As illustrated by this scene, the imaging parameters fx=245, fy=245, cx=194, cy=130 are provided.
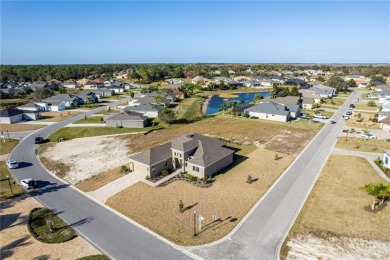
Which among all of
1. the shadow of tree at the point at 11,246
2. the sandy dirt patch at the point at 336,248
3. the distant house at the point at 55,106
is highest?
the distant house at the point at 55,106

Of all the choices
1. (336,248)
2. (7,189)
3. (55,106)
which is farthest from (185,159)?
(55,106)

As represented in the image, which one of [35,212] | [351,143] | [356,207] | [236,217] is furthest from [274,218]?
[351,143]

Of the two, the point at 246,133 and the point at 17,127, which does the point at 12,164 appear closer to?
the point at 17,127

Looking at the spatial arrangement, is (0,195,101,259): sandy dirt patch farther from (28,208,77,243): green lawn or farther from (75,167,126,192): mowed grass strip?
(75,167,126,192): mowed grass strip

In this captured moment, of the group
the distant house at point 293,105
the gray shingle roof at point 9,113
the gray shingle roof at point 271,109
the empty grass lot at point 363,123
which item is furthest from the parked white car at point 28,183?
the empty grass lot at point 363,123

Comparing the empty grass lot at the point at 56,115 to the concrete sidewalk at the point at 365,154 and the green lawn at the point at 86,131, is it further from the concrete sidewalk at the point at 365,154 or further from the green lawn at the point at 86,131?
the concrete sidewalk at the point at 365,154
